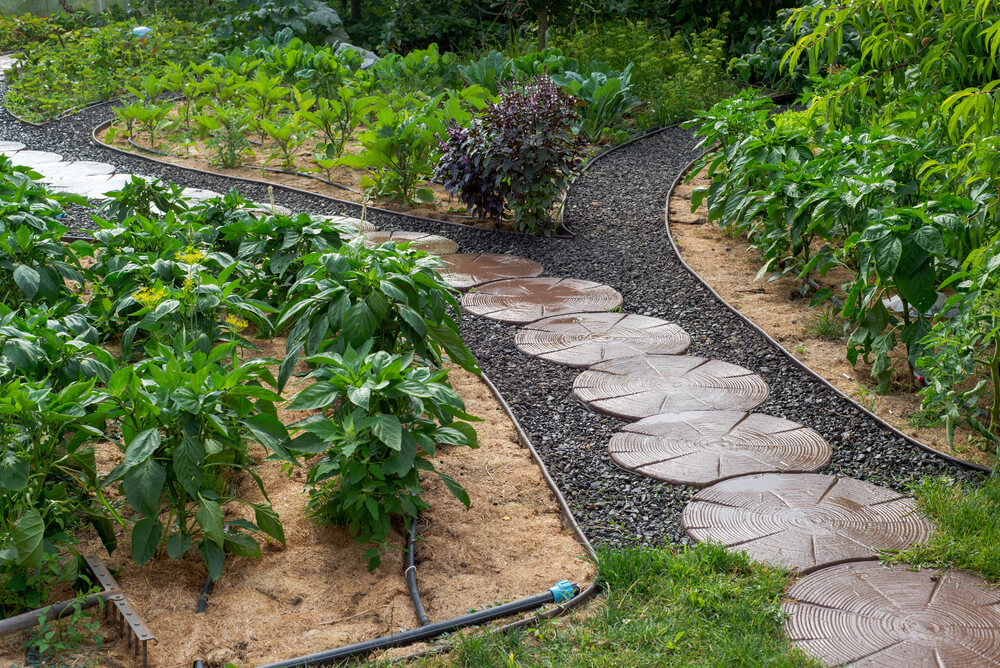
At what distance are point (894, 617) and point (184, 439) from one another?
6.72 feet

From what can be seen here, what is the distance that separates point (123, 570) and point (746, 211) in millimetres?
3974

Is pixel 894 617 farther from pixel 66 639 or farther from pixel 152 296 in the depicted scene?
pixel 152 296

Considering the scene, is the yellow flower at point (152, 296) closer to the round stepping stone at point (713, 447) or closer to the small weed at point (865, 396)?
the round stepping stone at point (713, 447)

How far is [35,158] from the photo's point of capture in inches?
304

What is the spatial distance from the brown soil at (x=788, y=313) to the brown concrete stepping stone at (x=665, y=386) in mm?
416

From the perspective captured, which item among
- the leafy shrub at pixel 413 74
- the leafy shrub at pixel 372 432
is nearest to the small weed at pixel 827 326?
the leafy shrub at pixel 372 432

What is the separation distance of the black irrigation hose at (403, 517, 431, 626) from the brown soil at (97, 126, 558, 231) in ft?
12.1

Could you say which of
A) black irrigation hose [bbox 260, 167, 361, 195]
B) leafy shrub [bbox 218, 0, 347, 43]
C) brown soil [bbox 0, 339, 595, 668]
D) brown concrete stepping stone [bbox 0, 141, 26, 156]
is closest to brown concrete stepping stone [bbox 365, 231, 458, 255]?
black irrigation hose [bbox 260, 167, 361, 195]

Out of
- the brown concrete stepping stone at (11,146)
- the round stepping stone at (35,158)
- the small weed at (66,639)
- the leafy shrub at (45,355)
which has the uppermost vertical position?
the leafy shrub at (45,355)

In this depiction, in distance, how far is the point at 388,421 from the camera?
8.40 ft

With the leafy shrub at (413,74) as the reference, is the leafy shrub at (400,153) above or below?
below

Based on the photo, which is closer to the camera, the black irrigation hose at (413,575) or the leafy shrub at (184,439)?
the leafy shrub at (184,439)

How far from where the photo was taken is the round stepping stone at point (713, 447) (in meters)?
3.26

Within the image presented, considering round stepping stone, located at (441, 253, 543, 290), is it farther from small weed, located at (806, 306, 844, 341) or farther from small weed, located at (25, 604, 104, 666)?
small weed, located at (25, 604, 104, 666)
